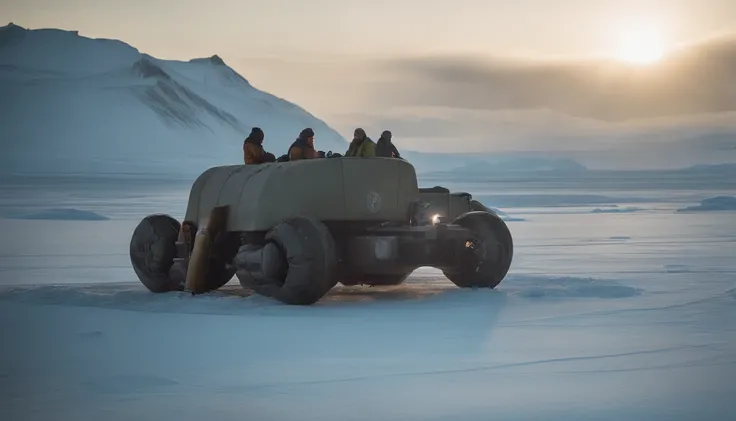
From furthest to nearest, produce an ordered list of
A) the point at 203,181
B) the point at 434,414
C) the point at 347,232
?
the point at 203,181, the point at 347,232, the point at 434,414

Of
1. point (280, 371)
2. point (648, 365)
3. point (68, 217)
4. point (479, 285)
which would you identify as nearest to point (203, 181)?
point (479, 285)

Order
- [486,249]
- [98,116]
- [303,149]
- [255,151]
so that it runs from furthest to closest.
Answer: [98,116]
[255,151]
[303,149]
[486,249]

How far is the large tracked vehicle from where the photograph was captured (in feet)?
39.5

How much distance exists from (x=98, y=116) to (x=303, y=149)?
522ft

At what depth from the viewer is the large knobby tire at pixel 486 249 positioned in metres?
13.4

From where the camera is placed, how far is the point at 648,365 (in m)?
8.41

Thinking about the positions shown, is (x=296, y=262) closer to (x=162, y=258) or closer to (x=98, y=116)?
(x=162, y=258)

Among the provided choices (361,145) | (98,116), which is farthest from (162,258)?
(98,116)

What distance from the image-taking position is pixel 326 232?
39.4 feet

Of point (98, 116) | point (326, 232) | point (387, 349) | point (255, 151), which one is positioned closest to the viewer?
point (387, 349)

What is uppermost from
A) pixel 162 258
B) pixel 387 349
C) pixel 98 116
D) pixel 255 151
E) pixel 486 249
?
pixel 98 116

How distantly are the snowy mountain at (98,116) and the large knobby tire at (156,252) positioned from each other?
11699 cm

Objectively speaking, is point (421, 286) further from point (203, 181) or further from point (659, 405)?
point (659, 405)

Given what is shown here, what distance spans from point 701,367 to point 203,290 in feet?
22.2
